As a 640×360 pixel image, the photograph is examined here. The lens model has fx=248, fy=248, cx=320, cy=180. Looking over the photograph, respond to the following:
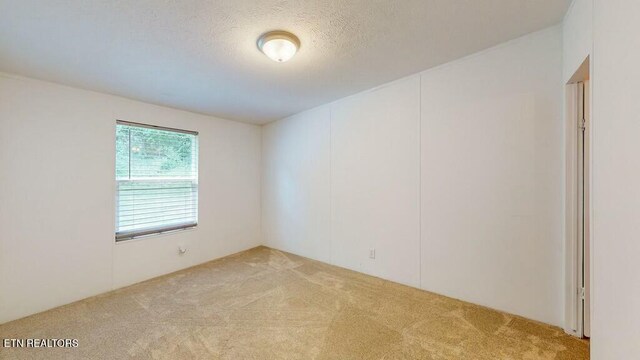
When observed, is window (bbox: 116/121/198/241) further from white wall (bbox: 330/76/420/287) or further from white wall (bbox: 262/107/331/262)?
white wall (bbox: 330/76/420/287)

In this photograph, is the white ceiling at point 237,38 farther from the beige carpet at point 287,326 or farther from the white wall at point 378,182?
the beige carpet at point 287,326

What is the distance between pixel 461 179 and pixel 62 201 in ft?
13.4

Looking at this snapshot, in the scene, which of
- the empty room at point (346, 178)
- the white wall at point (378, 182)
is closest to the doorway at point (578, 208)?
the empty room at point (346, 178)

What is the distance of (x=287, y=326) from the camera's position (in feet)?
6.93

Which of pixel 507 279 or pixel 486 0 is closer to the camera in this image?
pixel 486 0

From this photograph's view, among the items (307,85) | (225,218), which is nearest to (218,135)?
(225,218)

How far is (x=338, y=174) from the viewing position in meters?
3.47

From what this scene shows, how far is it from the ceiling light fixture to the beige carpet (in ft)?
7.37

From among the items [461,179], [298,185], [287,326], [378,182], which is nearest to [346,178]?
[378,182]

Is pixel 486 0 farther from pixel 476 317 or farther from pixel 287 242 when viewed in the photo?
pixel 287 242

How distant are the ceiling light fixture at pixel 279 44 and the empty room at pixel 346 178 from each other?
15 millimetres
